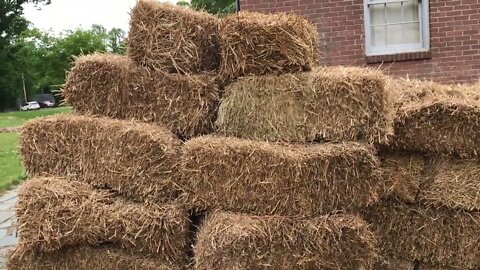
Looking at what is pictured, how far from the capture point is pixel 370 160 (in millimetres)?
3238


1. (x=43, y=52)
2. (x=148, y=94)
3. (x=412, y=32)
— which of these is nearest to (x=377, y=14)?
(x=412, y=32)

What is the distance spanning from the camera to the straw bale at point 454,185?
3338mm

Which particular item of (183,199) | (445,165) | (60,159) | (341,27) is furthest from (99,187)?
(341,27)

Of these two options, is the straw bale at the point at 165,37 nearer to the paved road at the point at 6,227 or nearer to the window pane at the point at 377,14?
the paved road at the point at 6,227

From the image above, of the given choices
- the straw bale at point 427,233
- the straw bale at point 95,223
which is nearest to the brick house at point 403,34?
the straw bale at point 427,233

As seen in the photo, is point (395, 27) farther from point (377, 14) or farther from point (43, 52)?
point (43, 52)

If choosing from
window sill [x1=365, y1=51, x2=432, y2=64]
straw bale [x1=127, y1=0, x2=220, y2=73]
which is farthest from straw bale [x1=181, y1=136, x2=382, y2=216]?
window sill [x1=365, y1=51, x2=432, y2=64]

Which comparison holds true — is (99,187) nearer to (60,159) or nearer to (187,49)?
(60,159)

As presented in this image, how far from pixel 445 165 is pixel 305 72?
108cm

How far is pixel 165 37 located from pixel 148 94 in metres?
0.41

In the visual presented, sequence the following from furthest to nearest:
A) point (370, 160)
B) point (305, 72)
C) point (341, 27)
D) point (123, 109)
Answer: point (341, 27), point (123, 109), point (305, 72), point (370, 160)

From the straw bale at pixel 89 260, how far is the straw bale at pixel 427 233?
1.38 metres

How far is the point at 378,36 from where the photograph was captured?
25.0ft

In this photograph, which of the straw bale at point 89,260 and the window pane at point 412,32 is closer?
the straw bale at point 89,260
